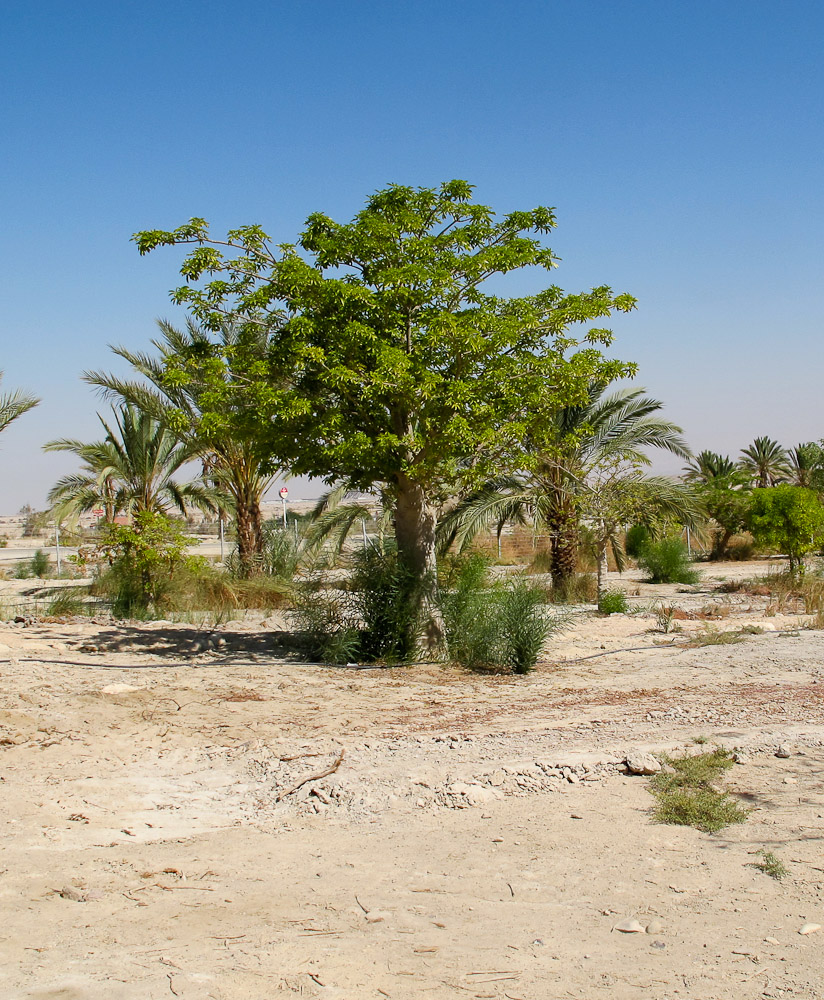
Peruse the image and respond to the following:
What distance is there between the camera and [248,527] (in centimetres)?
1852

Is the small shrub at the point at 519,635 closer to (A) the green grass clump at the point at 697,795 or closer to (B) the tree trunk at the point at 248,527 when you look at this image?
(A) the green grass clump at the point at 697,795

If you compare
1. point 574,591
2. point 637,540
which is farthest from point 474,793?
point 637,540

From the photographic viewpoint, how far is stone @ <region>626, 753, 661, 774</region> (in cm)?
580

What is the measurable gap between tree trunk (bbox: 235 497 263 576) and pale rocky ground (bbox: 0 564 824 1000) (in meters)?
8.93

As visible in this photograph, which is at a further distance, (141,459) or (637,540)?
(637,540)

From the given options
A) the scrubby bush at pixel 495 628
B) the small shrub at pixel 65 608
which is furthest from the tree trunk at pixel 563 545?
the small shrub at pixel 65 608

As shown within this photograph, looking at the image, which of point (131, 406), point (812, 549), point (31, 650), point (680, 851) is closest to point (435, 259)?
point (31, 650)

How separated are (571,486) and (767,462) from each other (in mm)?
26865

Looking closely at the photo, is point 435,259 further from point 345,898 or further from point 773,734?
point 345,898

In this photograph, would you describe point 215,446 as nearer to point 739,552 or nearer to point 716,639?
point 716,639

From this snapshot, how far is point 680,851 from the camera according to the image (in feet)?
15.1

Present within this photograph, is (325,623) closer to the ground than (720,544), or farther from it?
closer to the ground

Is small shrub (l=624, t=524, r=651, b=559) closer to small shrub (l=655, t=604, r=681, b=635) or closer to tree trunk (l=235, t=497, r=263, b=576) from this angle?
small shrub (l=655, t=604, r=681, b=635)

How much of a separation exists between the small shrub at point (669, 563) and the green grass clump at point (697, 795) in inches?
586
